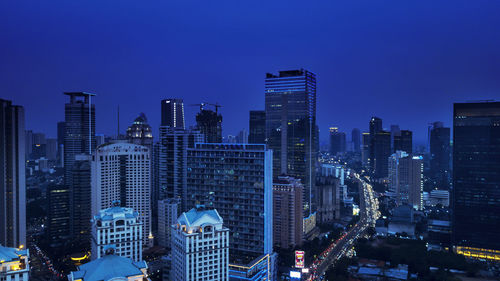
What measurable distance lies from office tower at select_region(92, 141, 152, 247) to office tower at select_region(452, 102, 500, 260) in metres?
40.5

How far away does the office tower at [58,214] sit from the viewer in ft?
168

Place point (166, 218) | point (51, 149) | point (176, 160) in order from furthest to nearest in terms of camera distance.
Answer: point (51, 149)
point (176, 160)
point (166, 218)

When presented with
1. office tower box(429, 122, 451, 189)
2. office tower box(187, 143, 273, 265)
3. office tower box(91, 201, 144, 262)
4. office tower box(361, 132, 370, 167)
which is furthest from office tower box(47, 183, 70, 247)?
office tower box(361, 132, 370, 167)

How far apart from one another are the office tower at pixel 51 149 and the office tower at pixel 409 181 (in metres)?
91.0

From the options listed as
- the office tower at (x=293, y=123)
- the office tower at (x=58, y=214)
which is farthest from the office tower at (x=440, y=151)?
the office tower at (x=58, y=214)

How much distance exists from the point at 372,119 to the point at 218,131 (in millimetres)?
76558

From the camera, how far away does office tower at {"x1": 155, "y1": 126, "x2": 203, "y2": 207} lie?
54.2m

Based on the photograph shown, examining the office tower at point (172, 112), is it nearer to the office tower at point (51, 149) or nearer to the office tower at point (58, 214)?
the office tower at point (58, 214)

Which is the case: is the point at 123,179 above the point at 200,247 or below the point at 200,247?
above

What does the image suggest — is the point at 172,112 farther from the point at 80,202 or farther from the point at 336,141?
the point at 336,141

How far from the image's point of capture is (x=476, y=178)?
4838 centimetres

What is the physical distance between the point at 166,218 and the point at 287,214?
1558 cm

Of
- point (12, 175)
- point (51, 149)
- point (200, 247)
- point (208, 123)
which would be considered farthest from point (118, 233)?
point (51, 149)

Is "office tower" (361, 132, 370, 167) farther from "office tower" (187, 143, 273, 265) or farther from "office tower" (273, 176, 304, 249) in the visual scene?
"office tower" (187, 143, 273, 265)
